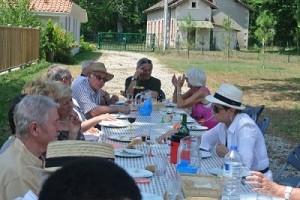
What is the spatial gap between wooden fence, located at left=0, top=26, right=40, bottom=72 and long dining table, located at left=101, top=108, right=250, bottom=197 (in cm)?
1243

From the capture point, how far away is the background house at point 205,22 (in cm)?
5347

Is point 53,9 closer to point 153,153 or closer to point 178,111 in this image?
point 178,111

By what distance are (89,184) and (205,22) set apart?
5358 cm

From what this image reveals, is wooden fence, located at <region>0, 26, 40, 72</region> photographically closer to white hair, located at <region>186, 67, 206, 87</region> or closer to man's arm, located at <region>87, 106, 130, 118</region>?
white hair, located at <region>186, 67, 206, 87</region>

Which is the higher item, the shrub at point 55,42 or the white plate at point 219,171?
the shrub at point 55,42

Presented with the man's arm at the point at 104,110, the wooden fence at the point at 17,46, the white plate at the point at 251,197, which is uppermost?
the wooden fence at the point at 17,46

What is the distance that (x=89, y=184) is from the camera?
1.20 meters

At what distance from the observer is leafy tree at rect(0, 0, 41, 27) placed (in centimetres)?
2486

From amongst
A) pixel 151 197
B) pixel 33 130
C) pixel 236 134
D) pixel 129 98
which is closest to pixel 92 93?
pixel 129 98

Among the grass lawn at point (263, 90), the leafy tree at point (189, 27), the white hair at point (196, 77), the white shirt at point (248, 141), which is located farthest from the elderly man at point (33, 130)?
the leafy tree at point (189, 27)

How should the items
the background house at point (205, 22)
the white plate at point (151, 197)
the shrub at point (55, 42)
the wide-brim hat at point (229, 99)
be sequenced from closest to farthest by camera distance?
the white plate at point (151, 197)
the wide-brim hat at point (229, 99)
the shrub at point (55, 42)
the background house at point (205, 22)

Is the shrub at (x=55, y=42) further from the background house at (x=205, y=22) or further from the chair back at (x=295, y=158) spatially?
the background house at (x=205, y=22)

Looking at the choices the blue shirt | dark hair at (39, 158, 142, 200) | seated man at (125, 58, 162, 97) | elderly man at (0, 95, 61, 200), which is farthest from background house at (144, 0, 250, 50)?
dark hair at (39, 158, 142, 200)

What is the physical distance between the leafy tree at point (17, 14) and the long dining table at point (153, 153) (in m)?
18.8
